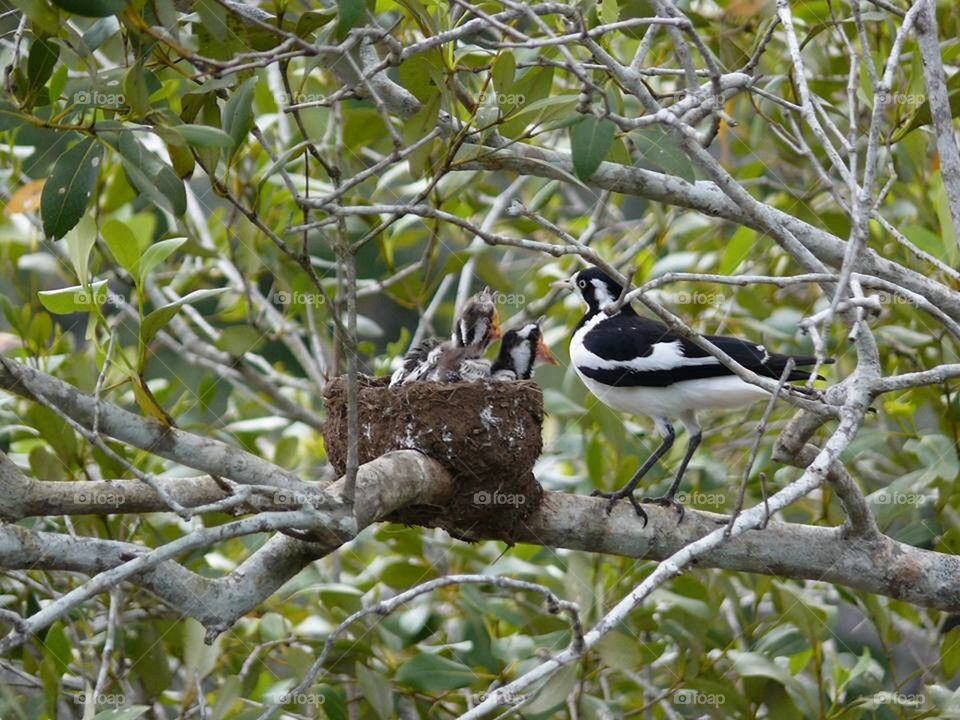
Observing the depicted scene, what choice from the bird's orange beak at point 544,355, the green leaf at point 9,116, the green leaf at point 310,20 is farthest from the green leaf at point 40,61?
the bird's orange beak at point 544,355

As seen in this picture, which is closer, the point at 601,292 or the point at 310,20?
the point at 310,20

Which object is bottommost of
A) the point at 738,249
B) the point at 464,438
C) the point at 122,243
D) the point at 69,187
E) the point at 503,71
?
the point at 464,438

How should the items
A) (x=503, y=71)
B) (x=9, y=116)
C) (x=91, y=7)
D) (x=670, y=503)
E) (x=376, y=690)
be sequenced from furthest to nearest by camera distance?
(x=670, y=503) < (x=376, y=690) < (x=503, y=71) < (x=9, y=116) < (x=91, y=7)

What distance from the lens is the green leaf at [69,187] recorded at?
2963mm

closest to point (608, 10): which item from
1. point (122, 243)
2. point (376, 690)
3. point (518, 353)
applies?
point (122, 243)

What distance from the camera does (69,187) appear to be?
2.98 m

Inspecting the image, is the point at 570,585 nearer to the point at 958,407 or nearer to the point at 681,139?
the point at 958,407

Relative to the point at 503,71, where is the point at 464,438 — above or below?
below

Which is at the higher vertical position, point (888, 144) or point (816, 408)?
point (888, 144)

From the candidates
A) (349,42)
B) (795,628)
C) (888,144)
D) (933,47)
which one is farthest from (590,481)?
(349,42)

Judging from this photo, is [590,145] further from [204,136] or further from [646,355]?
[646,355]

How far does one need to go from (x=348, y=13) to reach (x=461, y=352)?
256 cm

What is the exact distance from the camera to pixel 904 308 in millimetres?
4844

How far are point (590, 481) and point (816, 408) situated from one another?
6.88ft
